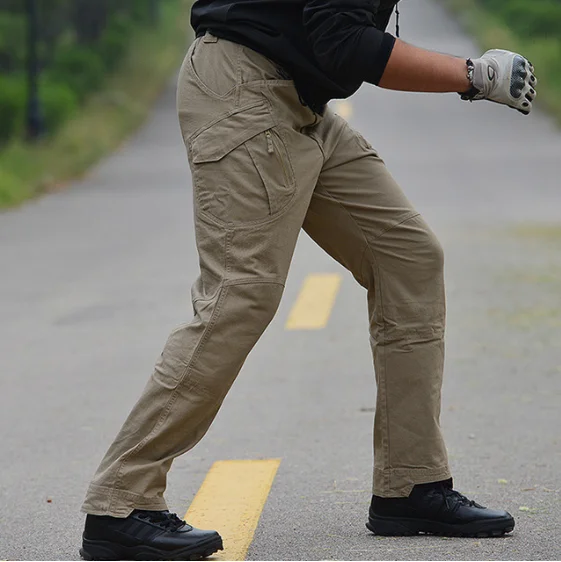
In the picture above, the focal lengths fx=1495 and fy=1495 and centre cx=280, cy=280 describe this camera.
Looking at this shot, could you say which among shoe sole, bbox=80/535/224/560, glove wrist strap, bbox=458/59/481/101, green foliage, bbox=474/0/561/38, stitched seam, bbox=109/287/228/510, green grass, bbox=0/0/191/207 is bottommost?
green grass, bbox=0/0/191/207

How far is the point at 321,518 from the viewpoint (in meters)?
4.23

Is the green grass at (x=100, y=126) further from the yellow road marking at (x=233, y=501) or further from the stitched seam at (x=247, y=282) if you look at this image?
the stitched seam at (x=247, y=282)

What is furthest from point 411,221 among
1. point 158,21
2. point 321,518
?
point 158,21

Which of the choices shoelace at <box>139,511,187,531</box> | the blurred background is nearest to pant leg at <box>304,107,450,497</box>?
shoelace at <box>139,511,187,531</box>

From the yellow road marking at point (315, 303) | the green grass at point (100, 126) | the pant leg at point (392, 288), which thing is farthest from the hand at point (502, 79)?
the green grass at point (100, 126)

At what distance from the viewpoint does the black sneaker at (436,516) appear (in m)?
3.97

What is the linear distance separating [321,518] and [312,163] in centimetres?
106

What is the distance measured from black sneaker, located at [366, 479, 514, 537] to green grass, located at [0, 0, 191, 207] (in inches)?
505

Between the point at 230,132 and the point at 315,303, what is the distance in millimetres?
5477

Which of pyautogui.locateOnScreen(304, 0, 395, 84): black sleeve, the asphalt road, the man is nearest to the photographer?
pyautogui.locateOnScreen(304, 0, 395, 84): black sleeve

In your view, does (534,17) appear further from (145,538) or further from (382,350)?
(145,538)

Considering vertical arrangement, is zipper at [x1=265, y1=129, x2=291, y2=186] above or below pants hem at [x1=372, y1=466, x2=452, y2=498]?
above

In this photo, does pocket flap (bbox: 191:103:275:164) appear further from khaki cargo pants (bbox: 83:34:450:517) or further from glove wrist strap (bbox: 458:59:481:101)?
glove wrist strap (bbox: 458:59:481:101)

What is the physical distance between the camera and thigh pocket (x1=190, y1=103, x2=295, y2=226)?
144 inches
